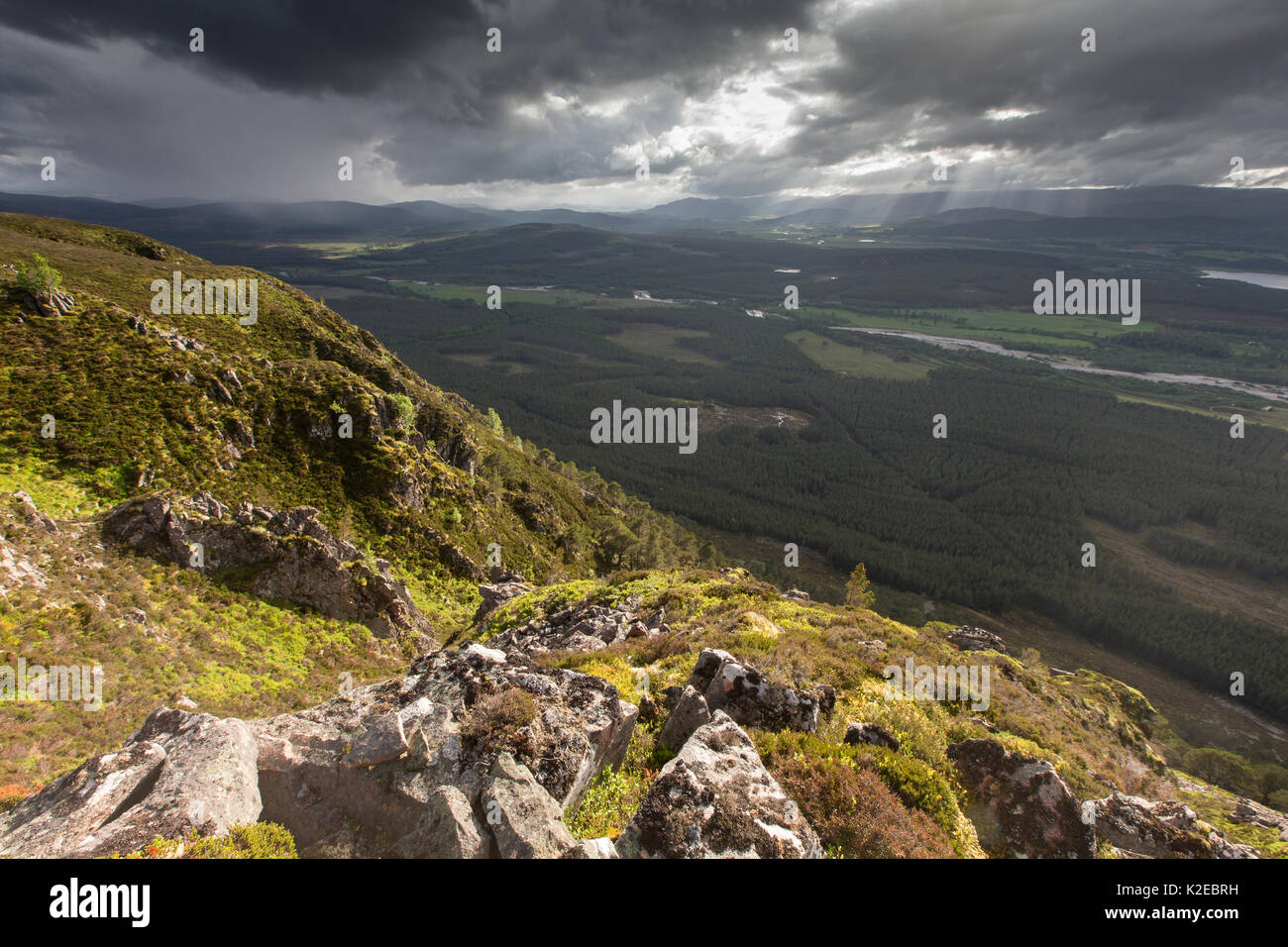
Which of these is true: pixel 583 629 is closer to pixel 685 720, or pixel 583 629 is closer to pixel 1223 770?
pixel 685 720

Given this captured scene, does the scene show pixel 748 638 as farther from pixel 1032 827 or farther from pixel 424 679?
pixel 424 679

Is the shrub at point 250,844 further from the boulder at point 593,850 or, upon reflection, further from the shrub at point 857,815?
the shrub at point 857,815

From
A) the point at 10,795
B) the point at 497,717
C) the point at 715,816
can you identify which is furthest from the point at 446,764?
the point at 10,795

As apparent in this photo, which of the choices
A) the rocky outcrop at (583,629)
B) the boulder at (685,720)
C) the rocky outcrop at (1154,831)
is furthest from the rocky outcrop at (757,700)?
the rocky outcrop at (583,629)

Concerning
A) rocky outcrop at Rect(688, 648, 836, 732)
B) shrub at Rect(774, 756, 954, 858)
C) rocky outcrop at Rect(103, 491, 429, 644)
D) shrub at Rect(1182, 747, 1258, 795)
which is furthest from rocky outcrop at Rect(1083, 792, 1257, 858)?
shrub at Rect(1182, 747, 1258, 795)

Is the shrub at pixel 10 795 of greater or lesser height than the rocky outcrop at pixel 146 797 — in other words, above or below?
below
